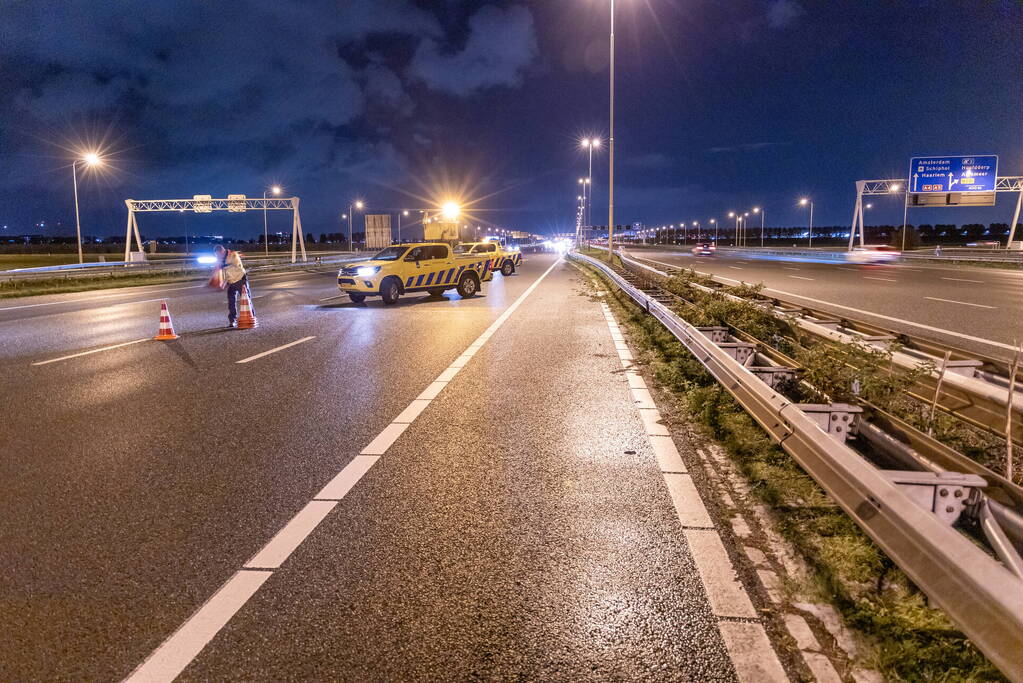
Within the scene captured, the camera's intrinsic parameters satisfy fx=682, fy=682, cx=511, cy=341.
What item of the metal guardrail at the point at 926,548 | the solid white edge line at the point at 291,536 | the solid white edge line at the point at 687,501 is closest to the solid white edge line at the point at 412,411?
the solid white edge line at the point at 291,536

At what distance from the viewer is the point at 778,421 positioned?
4.90 metres

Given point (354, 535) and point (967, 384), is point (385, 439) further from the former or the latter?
point (967, 384)

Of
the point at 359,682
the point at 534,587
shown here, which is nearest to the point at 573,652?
the point at 534,587

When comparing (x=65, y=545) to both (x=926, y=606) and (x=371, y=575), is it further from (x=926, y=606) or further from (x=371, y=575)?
(x=926, y=606)

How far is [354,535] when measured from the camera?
401 cm

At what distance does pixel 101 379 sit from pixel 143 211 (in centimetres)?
6156

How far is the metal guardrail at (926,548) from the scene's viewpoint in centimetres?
207

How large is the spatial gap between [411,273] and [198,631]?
1699 cm

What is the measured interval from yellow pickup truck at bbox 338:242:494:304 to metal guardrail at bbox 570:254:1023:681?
49.9 ft

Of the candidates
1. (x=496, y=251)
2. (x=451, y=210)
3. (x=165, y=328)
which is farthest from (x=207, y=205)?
(x=165, y=328)

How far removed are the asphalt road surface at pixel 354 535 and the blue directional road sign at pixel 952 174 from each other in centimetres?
4845

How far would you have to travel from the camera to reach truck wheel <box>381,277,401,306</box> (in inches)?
741

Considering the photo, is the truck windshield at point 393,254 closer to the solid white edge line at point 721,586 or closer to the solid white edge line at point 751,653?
the solid white edge line at point 721,586

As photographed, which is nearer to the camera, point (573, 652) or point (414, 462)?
point (573, 652)
